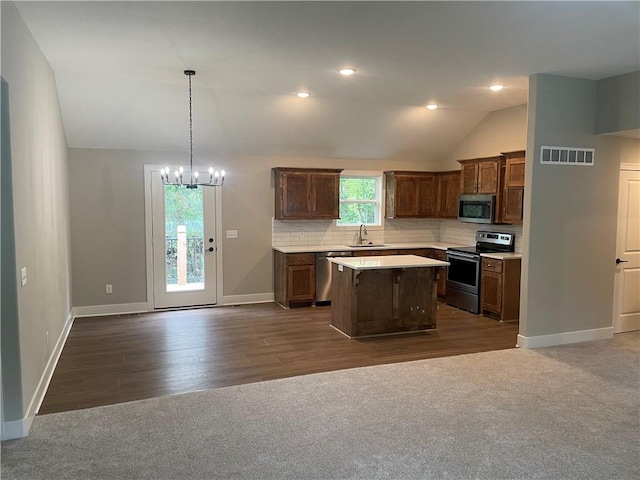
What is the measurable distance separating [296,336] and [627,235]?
4.23m

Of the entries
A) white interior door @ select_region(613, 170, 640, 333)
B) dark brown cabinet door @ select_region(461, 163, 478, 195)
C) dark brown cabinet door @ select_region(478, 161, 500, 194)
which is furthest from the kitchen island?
white interior door @ select_region(613, 170, 640, 333)

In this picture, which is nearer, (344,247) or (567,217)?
(567,217)

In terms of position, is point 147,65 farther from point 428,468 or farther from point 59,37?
point 428,468

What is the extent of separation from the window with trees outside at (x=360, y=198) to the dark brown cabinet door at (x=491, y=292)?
2.32 m

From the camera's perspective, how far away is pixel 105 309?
6.95m

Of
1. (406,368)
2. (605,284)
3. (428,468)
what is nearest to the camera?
(428,468)

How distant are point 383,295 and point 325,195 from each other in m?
2.45

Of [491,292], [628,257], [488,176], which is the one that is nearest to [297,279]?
[491,292]

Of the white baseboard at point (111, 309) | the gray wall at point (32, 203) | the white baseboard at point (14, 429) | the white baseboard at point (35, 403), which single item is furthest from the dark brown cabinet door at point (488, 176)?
the white baseboard at point (14, 429)

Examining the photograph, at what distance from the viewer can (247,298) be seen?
7762 millimetres

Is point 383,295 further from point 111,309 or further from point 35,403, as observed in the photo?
point 111,309

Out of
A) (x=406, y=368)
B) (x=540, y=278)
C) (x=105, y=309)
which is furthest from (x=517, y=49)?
(x=105, y=309)

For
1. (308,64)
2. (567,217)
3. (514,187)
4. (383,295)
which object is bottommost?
(383,295)

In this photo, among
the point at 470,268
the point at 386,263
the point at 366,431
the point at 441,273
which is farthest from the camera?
the point at 441,273
